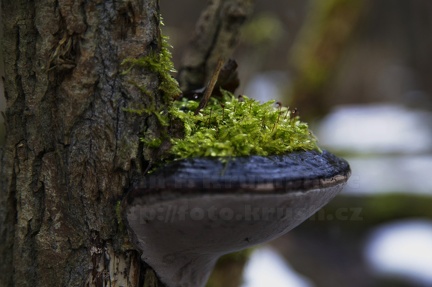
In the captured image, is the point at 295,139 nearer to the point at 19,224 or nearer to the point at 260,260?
the point at 19,224

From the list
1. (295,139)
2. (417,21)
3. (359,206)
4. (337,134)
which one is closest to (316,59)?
(359,206)

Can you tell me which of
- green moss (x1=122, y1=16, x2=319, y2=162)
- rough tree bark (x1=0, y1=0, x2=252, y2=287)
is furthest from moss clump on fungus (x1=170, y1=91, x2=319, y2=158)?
rough tree bark (x1=0, y1=0, x2=252, y2=287)

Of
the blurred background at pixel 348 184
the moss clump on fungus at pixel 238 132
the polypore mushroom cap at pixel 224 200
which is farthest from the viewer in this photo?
the blurred background at pixel 348 184

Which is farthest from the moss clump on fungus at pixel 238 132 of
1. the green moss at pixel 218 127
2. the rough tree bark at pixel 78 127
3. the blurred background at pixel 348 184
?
the blurred background at pixel 348 184

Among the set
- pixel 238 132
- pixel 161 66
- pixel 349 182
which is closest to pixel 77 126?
pixel 161 66

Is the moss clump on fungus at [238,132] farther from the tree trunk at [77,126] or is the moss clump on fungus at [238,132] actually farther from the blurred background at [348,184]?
the blurred background at [348,184]

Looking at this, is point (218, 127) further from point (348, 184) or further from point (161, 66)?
point (348, 184)
